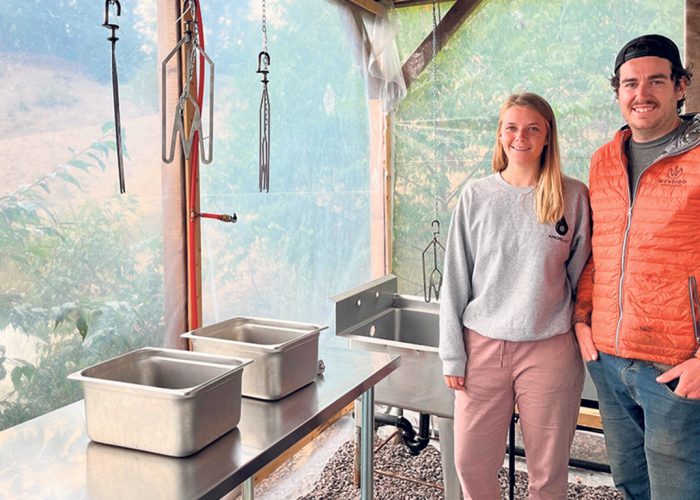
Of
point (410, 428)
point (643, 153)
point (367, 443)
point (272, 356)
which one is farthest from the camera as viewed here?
point (410, 428)

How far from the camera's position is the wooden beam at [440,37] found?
338 centimetres

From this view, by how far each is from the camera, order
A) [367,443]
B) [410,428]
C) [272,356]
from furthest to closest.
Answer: [410,428]
[367,443]
[272,356]

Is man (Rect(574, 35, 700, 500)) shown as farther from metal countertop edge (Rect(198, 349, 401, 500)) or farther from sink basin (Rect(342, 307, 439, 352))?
sink basin (Rect(342, 307, 439, 352))

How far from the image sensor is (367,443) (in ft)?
6.31

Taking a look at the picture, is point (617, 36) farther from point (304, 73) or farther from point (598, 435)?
point (598, 435)

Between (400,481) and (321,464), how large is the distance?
385 mm

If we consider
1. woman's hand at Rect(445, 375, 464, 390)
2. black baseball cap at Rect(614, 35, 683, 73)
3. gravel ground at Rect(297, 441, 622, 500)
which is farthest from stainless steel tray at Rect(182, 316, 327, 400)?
gravel ground at Rect(297, 441, 622, 500)

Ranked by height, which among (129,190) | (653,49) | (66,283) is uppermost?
(653,49)

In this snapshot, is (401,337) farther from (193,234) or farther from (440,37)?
(440,37)

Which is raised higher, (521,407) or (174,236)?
(174,236)

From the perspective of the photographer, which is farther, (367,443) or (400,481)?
(400,481)

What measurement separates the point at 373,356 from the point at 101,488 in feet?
3.17

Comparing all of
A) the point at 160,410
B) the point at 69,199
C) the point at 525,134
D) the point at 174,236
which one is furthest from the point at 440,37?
the point at 160,410

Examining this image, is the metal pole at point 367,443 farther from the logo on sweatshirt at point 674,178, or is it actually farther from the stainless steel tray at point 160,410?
the logo on sweatshirt at point 674,178
